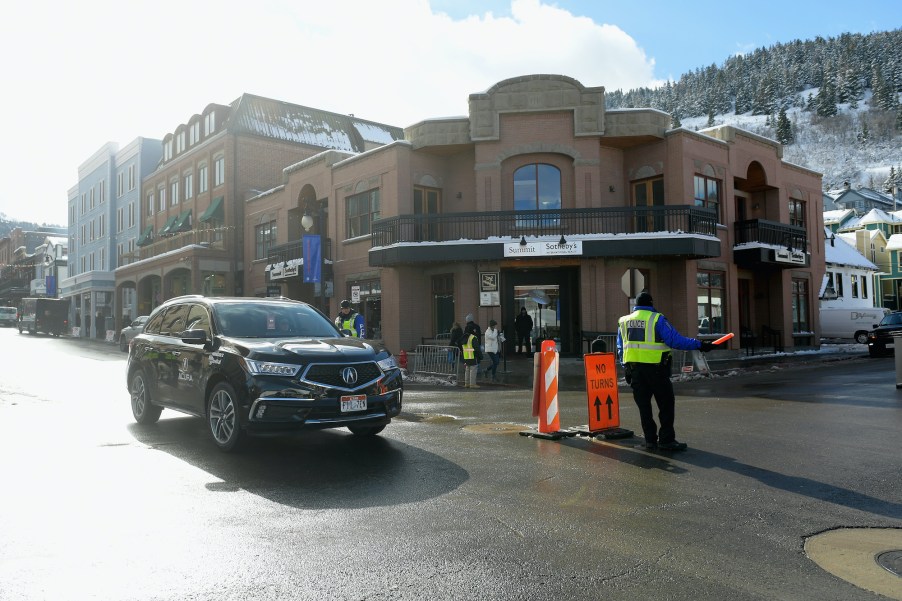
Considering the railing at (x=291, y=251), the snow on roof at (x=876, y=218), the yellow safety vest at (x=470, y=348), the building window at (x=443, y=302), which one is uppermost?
the snow on roof at (x=876, y=218)

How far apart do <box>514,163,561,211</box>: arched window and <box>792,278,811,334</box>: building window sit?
1436cm

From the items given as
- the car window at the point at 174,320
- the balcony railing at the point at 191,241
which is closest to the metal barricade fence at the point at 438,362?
the car window at the point at 174,320

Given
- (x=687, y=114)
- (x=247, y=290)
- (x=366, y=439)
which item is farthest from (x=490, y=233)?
(x=687, y=114)

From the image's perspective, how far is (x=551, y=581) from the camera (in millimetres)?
3916

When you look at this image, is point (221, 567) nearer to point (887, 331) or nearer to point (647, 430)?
point (647, 430)

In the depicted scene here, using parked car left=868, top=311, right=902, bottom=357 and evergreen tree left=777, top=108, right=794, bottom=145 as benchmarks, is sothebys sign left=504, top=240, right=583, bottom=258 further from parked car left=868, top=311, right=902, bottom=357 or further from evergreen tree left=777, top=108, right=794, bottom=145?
evergreen tree left=777, top=108, right=794, bottom=145

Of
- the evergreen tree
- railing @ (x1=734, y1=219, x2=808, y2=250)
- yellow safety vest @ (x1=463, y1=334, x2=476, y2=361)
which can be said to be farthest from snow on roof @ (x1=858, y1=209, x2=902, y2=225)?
the evergreen tree

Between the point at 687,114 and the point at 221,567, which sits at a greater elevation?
the point at 687,114

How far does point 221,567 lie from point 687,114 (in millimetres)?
203111

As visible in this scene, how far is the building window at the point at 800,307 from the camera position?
31281mm

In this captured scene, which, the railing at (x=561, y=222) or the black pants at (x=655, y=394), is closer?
the black pants at (x=655, y=394)

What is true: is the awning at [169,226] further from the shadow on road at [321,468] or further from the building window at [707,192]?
the shadow on road at [321,468]

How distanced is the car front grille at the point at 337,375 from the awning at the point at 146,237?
44.1 m

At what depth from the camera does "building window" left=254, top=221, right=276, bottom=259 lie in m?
34.2
